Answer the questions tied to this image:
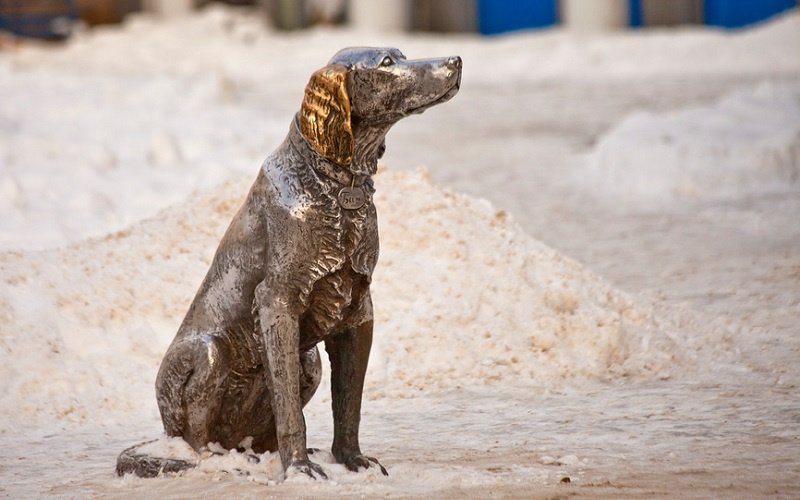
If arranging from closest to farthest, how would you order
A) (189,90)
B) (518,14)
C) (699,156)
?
(699,156) → (189,90) → (518,14)

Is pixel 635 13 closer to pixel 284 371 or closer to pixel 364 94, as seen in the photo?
pixel 364 94

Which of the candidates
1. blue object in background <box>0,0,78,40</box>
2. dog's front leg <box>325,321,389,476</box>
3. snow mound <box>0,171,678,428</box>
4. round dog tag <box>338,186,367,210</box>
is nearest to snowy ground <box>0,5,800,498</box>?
snow mound <box>0,171,678,428</box>

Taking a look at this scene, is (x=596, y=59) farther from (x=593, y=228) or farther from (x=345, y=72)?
(x=345, y=72)

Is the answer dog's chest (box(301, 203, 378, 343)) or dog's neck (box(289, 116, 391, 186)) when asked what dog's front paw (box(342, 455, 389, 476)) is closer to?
dog's chest (box(301, 203, 378, 343))

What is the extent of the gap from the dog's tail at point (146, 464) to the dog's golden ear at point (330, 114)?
1.10m

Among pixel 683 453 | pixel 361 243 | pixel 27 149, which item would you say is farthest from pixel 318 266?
pixel 27 149

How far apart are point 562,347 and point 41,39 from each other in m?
15.3

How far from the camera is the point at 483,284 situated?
20.5 ft

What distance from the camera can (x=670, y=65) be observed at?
573 inches

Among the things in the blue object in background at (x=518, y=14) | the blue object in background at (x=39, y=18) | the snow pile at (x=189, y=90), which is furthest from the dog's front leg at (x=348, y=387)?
the blue object in background at (x=39, y=18)

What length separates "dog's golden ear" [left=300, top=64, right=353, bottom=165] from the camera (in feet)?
11.6

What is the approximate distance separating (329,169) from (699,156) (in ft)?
23.3

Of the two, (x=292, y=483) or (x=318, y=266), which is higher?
(x=318, y=266)

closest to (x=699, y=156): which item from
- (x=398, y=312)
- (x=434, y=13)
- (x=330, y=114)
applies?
(x=398, y=312)
